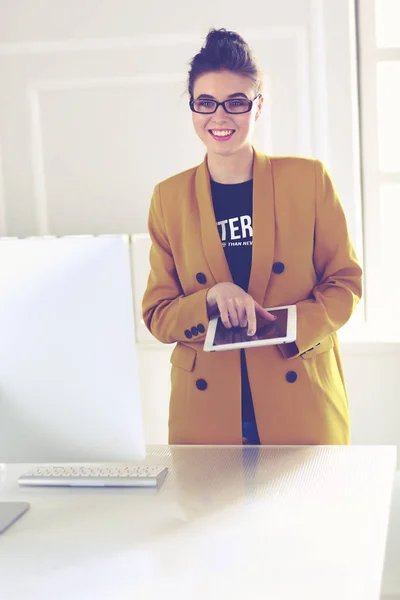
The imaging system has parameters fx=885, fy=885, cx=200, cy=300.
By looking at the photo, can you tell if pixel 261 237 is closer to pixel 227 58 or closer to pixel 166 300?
pixel 166 300

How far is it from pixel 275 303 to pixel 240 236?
0.17 metres

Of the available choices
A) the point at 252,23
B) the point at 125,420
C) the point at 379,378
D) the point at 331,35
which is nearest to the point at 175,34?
the point at 252,23

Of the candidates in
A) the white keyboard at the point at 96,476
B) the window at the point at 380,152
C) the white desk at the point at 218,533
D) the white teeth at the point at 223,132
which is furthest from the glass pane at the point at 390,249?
the white keyboard at the point at 96,476

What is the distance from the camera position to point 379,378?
2.89 metres

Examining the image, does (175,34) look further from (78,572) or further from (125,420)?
(78,572)

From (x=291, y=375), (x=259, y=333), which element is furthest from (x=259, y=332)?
(x=291, y=375)

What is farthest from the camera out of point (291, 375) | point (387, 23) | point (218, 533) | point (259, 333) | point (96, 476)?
point (387, 23)

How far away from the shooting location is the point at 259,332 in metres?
1.79

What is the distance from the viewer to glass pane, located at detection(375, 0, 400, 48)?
2922 millimetres

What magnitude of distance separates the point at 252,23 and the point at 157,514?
74.6 inches

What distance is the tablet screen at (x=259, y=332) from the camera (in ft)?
5.71

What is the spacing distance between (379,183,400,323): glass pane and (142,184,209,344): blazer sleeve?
3.77 ft

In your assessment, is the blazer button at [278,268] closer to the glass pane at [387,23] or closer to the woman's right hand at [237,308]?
the woman's right hand at [237,308]

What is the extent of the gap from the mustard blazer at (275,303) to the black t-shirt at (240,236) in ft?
0.12
